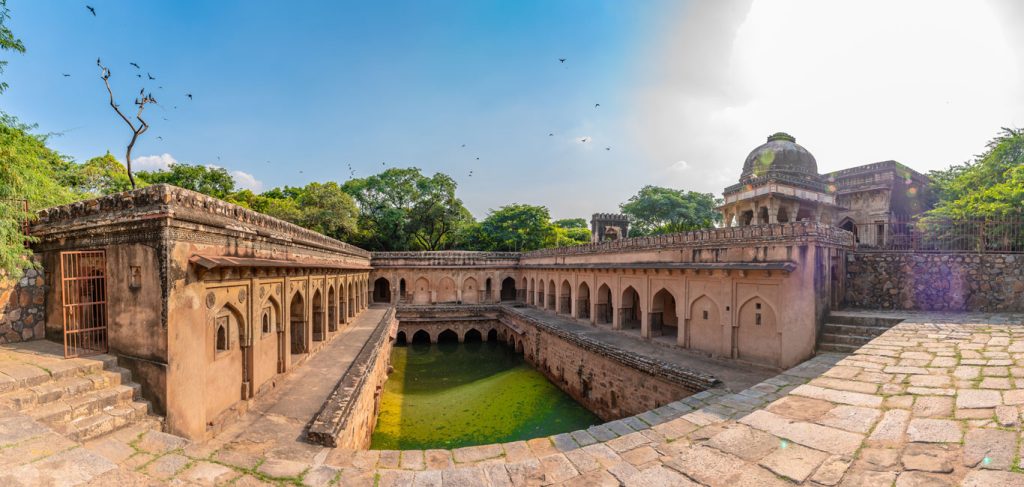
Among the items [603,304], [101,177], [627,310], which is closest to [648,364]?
[627,310]

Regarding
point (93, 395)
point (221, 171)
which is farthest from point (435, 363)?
point (221, 171)

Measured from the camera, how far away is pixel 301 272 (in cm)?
1088

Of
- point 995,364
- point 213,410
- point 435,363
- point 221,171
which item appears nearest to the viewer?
point 995,364

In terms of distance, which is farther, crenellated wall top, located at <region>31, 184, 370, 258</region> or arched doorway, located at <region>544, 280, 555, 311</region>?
arched doorway, located at <region>544, 280, 555, 311</region>

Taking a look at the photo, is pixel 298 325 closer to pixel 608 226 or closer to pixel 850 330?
pixel 850 330

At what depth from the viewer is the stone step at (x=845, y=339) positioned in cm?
885

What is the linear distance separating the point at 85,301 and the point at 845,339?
46.0ft

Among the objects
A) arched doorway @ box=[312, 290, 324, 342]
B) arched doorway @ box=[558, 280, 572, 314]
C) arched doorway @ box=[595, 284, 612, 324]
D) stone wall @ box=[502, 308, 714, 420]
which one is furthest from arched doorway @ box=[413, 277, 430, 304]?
arched doorway @ box=[312, 290, 324, 342]

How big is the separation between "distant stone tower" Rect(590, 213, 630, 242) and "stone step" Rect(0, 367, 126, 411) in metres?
26.8

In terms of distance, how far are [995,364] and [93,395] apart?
1144cm

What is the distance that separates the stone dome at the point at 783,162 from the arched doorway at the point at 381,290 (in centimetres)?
2225

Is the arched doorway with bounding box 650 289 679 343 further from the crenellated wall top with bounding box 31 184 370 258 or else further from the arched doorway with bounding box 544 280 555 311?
the crenellated wall top with bounding box 31 184 370 258

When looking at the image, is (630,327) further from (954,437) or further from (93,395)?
(93,395)

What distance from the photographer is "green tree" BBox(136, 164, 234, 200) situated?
101 feet
